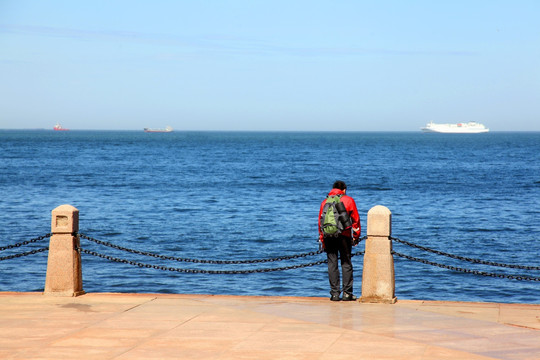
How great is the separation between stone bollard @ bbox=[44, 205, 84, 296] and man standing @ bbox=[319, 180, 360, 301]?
149 inches

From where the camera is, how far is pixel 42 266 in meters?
25.1

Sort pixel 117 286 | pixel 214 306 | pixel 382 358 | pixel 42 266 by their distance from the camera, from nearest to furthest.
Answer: pixel 382 358, pixel 214 306, pixel 117 286, pixel 42 266

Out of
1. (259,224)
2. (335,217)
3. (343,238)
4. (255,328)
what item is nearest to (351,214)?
(335,217)

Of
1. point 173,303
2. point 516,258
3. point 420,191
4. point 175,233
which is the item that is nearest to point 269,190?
point 420,191

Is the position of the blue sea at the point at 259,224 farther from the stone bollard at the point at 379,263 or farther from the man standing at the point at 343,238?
the stone bollard at the point at 379,263

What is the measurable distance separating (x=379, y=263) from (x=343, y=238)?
2.10 ft

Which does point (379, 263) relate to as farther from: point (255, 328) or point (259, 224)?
point (259, 224)

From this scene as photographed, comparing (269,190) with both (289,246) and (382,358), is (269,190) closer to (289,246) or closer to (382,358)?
(289,246)

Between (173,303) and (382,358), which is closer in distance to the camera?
(382,358)

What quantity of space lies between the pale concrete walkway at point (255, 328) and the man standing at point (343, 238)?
1.12ft

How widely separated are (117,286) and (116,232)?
39.0 feet

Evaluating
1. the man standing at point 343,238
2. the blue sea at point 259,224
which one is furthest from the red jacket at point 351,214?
the blue sea at point 259,224

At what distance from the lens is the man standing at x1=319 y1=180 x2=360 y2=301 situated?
11430 mm

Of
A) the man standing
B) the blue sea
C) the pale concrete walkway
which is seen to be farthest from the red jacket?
the blue sea
